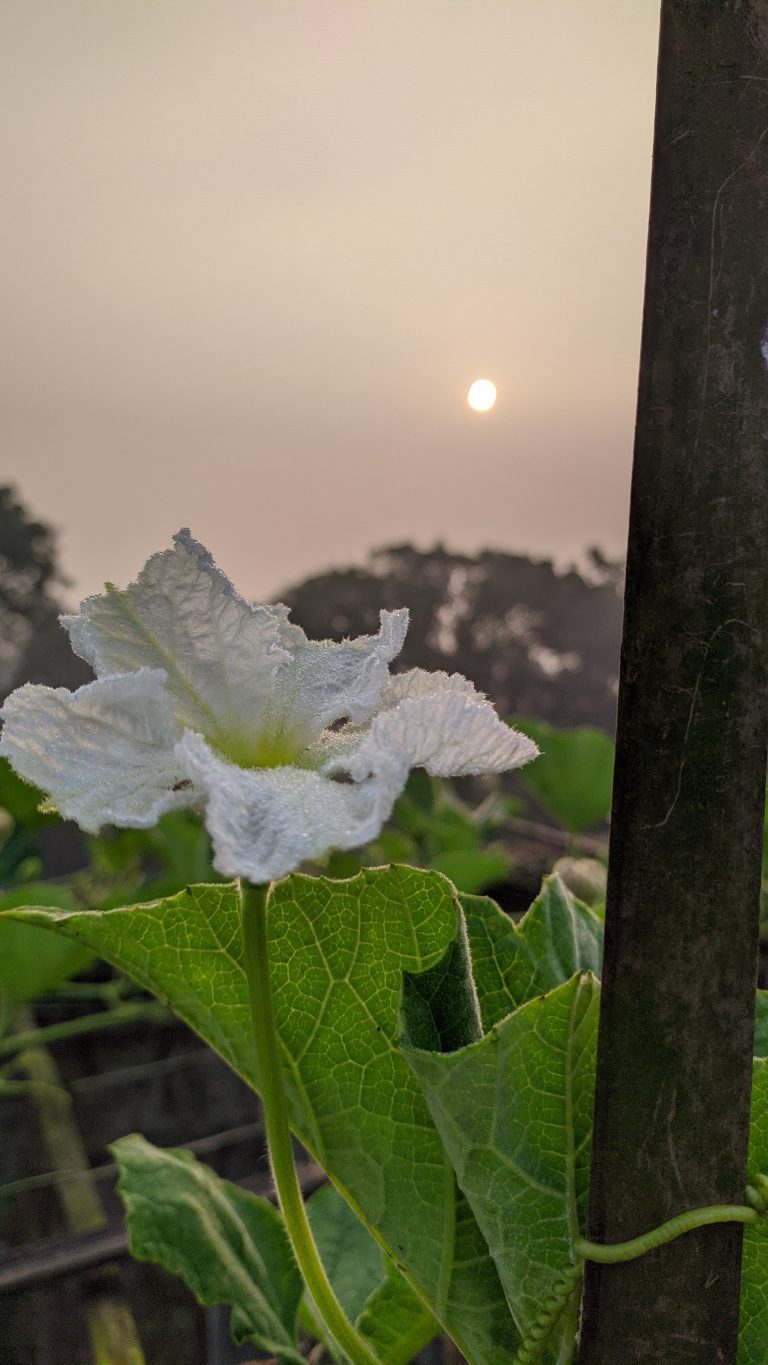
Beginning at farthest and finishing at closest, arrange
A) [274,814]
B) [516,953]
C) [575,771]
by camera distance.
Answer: [575,771] < [516,953] < [274,814]

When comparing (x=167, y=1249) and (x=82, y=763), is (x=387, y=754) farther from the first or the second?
(x=167, y=1249)

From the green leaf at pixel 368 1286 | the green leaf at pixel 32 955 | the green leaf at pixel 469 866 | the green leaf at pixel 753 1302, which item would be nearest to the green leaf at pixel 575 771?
the green leaf at pixel 469 866

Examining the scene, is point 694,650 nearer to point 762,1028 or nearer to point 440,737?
point 440,737

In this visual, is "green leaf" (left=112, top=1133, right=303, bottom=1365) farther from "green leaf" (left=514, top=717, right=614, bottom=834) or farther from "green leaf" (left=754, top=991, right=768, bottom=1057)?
"green leaf" (left=514, top=717, right=614, bottom=834)

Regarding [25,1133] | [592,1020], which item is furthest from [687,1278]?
[25,1133]

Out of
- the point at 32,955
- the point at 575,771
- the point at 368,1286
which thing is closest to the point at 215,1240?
the point at 368,1286

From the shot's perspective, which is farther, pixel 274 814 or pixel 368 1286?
pixel 368 1286

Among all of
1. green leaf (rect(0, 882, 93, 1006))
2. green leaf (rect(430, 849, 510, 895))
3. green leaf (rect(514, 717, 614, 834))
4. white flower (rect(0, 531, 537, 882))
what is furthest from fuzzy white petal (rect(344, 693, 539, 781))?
green leaf (rect(514, 717, 614, 834))
